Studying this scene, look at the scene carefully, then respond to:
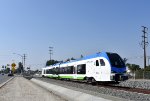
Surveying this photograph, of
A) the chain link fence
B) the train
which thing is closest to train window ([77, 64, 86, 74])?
the train

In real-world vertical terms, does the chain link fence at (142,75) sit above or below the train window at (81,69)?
below

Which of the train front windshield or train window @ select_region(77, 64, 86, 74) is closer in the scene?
the train front windshield

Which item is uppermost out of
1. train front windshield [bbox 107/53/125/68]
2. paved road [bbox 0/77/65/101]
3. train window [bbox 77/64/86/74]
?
train front windshield [bbox 107/53/125/68]

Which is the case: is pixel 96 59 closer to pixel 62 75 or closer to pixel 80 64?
pixel 80 64

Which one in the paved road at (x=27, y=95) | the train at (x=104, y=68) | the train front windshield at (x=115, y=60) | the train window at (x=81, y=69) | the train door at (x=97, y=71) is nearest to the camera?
the paved road at (x=27, y=95)

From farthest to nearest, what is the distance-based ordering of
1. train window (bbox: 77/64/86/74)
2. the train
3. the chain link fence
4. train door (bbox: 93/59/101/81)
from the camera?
the chain link fence, train window (bbox: 77/64/86/74), train door (bbox: 93/59/101/81), the train

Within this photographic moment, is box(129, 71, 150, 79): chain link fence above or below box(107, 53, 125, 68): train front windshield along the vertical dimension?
below

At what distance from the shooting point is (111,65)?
2906 cm

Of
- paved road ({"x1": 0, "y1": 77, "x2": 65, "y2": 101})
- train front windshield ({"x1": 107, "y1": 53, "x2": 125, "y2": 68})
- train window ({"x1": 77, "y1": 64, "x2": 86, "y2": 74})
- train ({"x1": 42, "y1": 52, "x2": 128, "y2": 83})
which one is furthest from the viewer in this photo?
train window ({"x1": 77, "y1": 64, "x2": 86, "y2": 74})

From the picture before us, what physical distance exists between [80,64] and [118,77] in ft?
35.3

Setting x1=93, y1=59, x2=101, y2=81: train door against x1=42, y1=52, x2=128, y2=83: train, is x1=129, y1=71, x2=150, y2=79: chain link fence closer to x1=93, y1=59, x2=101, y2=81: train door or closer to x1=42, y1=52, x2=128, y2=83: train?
x1=42, y1=52, x2=128, y2=83: train

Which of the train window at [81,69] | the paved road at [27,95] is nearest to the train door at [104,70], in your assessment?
the paved road at [27,95]

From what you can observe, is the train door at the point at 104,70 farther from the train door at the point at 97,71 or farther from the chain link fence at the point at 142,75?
the chain link fence at the point at 142,75

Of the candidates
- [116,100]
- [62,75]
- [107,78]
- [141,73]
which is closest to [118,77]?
[107,78]
